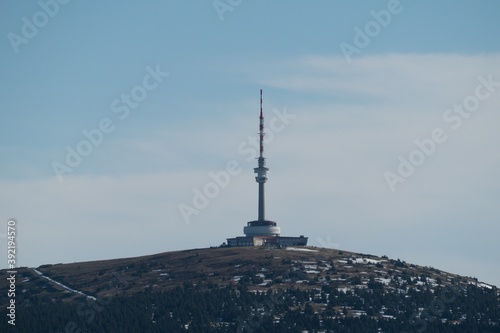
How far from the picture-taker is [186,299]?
195m

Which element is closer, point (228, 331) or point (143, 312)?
point (228, 331)

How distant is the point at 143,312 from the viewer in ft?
619

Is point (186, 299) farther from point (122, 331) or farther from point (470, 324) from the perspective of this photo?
point (470, 324)

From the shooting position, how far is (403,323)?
184 m

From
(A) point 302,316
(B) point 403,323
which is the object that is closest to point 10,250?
(A) point 302,316

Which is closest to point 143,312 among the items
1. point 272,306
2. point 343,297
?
point 272,306

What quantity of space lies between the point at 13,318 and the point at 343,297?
61520 millimetres

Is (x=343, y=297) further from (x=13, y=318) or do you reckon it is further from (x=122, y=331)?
(x=13, y=318)

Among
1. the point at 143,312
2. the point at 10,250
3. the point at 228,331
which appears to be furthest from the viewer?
the point at 143,312

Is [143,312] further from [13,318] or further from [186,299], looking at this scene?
[13,318]

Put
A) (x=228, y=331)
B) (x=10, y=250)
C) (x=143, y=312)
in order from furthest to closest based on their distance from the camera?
(x=143, y=312) → (x=228, y=331) → (x=10, y=250)

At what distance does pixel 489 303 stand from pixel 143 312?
65931 millimetres

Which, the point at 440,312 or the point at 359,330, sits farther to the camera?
the point at 440,312

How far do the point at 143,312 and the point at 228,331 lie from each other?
1952cm
